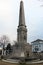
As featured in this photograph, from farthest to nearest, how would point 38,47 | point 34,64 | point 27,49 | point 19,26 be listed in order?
point 38,47
point 19,26
point 27,49
point 34,64

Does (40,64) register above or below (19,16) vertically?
below

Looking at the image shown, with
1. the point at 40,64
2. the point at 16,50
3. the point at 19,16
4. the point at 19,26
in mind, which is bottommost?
the point at 40,64

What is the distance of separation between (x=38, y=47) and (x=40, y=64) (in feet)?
115

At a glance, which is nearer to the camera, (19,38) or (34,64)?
(34,64)

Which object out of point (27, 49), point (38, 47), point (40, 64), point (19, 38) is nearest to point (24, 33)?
point (19, 38)

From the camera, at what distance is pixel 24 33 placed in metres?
25.1

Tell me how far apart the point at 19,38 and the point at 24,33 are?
1045 mm

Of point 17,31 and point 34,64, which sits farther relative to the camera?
point 17,31

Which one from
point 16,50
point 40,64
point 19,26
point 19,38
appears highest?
point 19,26

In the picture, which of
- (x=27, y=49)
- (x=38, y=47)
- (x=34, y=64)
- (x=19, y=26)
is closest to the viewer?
(x=34, y=64)

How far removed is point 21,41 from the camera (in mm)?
24531

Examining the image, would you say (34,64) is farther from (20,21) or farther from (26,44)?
(20,21)

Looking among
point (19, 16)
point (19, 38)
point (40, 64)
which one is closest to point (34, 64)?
point (40, 64)

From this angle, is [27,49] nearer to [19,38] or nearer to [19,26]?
[19,38]
